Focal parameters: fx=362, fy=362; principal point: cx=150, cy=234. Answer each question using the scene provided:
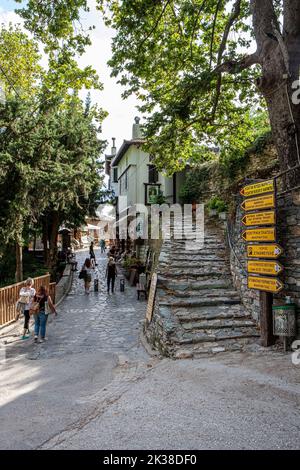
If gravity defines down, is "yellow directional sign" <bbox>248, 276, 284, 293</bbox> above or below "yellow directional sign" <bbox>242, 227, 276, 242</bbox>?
below

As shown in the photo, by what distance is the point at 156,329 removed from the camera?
8.97m

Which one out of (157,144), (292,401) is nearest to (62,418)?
(292,401)

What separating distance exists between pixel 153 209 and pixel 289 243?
15573 mm

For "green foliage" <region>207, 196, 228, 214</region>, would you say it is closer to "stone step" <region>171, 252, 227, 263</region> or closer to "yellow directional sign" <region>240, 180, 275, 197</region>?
"stone step" <region>171, 252, 227, 263</region>

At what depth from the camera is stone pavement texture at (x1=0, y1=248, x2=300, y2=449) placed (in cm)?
431

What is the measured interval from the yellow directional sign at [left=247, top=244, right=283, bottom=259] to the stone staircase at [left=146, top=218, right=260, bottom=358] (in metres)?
1.72

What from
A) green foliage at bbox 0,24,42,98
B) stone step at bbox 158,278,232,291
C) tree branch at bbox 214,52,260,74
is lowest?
stone step at bbox 158,278,232,291

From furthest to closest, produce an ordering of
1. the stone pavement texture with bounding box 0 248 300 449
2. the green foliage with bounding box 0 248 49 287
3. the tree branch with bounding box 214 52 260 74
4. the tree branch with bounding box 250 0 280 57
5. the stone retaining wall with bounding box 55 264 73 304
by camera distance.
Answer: the green foliage with bounding box 0 248 49 287 < the stone retaining wall with bounding box 55 264 73 304 < the tree branch with bounding box 214 52 260 74 < the tree branch with bounding box 250 0 280 57 < the stone pavement texture with bounding box 0 248 300 449

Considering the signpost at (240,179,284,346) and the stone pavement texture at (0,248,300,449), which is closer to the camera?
the stone pavement texture at (0,248,300,449)

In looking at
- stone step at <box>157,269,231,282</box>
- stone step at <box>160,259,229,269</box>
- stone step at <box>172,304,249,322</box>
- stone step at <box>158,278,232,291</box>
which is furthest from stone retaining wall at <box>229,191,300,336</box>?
stone step at <box>160,259,229,269</box>

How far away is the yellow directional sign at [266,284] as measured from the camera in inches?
295
